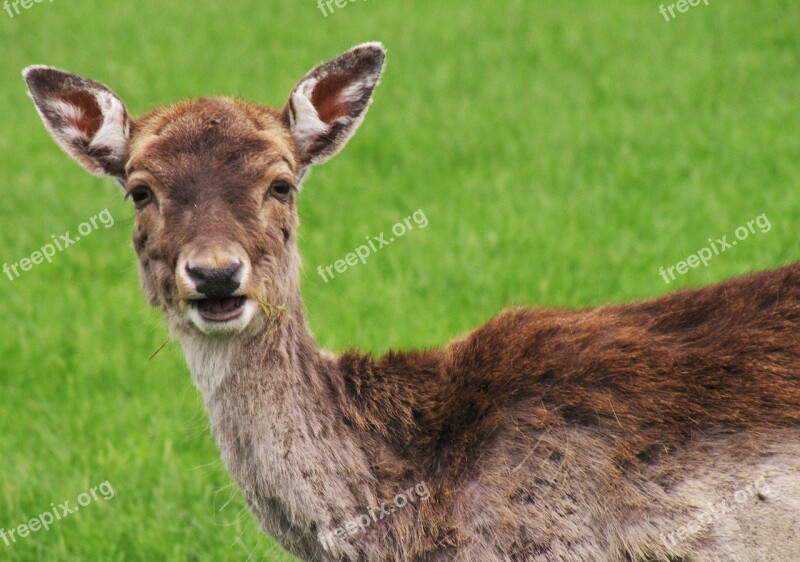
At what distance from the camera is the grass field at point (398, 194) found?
7.46m

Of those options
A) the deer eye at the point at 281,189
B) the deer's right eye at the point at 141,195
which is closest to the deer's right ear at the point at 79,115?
the deer's right eye at the point at 141,195

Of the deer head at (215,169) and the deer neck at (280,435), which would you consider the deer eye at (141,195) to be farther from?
the deer neck at (280,435)

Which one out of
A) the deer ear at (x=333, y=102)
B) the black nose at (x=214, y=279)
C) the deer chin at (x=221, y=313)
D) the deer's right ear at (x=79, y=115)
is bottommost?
the deer chin at (x=221, y=313)

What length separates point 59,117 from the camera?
5574 mm

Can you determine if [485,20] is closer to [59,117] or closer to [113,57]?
[113,57]

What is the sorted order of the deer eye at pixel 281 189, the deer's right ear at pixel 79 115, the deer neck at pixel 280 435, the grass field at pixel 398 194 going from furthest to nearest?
the grass field at pixel 398 194
the deer's right ear at pixel 79 115
the deer eye at pixel 281 189
the deer neck at pixel 280 435

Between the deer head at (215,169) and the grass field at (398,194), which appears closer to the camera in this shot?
the deer head at (215,169)

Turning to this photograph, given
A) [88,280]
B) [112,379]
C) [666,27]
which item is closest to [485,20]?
[666,27]

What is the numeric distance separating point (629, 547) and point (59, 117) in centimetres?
323

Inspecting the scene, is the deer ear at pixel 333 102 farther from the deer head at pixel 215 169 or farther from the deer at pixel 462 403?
the deer at pixel 462 403

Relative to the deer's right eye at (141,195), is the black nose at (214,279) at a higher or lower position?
lower

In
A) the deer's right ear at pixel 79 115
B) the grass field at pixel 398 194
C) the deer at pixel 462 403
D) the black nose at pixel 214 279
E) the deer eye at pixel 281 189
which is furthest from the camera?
the grass field at pixel 398 194

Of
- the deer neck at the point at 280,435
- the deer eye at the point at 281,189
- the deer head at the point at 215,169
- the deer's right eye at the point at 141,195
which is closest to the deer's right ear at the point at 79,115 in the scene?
the deer head at the point at 215,169

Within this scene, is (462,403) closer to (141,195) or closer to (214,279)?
(214,279)
